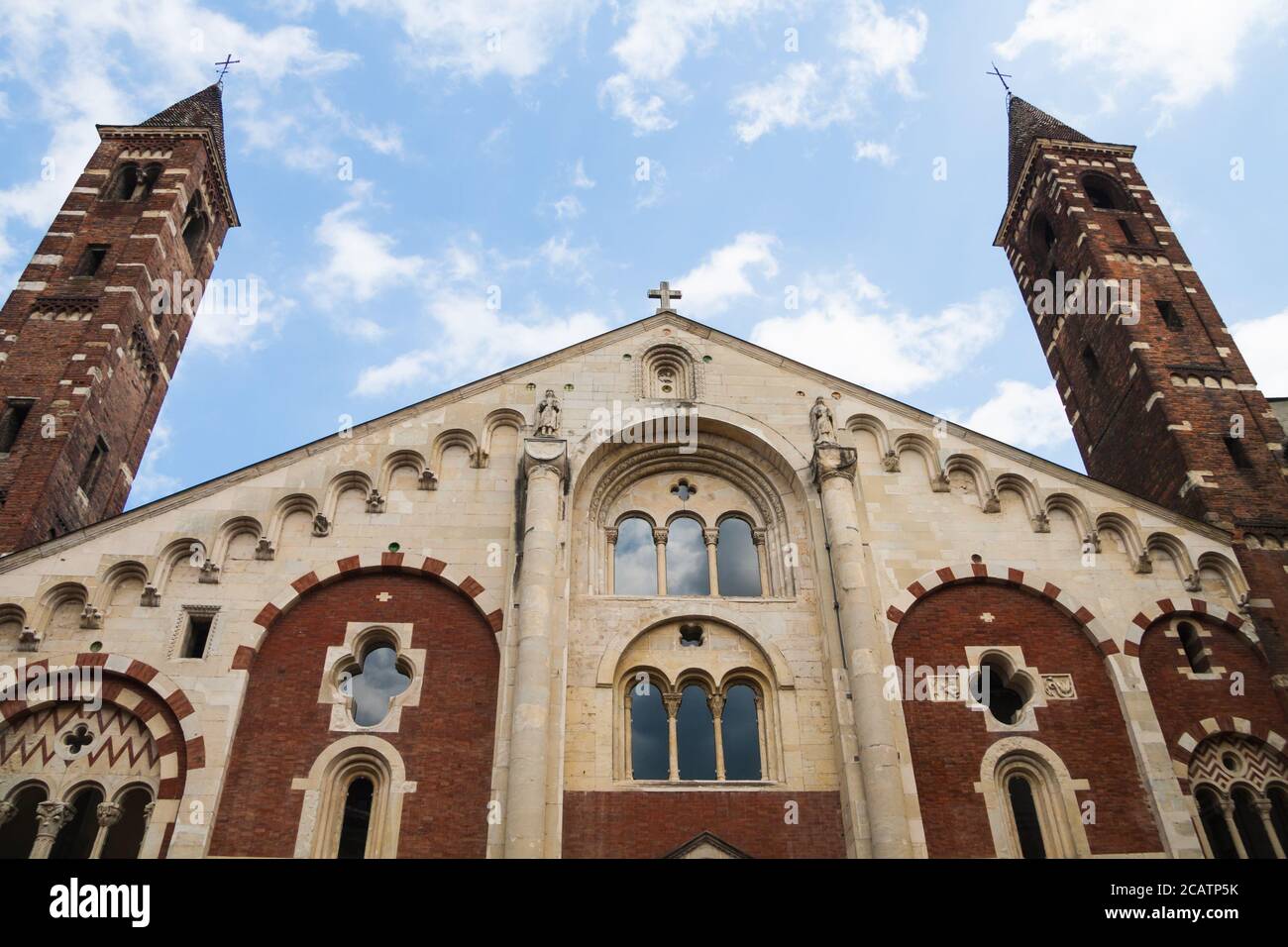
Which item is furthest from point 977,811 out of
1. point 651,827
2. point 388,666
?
point 388,666

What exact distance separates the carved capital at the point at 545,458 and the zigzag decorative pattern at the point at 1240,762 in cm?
1275

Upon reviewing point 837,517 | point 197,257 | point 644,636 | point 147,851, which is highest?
point 197,257

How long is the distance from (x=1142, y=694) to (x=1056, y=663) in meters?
1.52

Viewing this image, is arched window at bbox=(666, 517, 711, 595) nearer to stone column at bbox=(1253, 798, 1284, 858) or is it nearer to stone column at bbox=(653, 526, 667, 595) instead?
stone column at bbox=(653, 526, 667, 595)

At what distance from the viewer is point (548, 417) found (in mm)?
20344

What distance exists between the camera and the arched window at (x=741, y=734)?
1753 cm

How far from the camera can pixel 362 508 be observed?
19.8 meters

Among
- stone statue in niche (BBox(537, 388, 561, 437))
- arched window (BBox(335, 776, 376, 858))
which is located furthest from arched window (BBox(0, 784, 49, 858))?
stone statue in niche (BBox(537, 388, 561, 437))

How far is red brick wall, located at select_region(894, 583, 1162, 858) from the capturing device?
16562 mm

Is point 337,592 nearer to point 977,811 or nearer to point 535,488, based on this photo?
point 535,488

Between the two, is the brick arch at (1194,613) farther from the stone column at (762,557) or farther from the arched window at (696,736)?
the arched window at (696,736)

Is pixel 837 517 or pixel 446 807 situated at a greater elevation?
pixel 837 517

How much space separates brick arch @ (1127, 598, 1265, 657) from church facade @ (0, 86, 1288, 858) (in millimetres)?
64

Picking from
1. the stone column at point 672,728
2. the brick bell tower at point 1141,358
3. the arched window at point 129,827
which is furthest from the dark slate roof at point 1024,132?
the arched window at point 129,827
